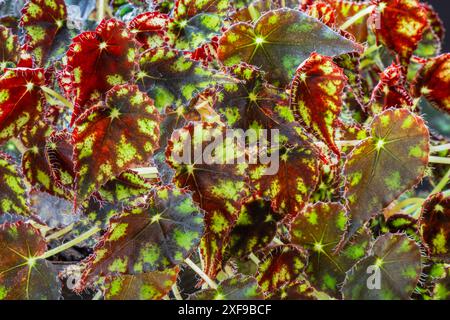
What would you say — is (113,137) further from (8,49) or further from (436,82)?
(436,82)

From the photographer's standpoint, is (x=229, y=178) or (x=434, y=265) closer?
(x=229, y=178)

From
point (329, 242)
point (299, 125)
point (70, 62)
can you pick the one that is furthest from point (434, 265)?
point (70, 62)

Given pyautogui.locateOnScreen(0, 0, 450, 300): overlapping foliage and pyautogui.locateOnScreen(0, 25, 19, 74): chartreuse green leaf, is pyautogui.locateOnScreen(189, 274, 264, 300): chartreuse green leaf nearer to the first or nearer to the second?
pyautogui.locateOnScreen(0, 0, 450, 300): overlapping foliage

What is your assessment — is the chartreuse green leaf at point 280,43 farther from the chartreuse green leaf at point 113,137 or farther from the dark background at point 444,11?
the dark background at point 444,11

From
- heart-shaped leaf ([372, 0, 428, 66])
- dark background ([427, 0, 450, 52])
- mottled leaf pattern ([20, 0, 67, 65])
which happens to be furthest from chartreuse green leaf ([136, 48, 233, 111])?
dark background ([427, 0, 450, 52])

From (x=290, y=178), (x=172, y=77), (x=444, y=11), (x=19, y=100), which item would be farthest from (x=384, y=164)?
(x=444, y=11)

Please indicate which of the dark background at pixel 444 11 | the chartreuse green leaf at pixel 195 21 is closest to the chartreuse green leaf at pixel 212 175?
the chartreuse green leaf at pixel 195 21

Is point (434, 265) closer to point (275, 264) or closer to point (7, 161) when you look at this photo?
point (275, 264)
